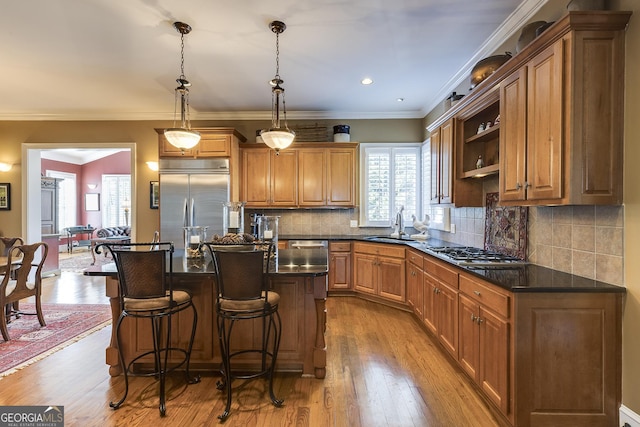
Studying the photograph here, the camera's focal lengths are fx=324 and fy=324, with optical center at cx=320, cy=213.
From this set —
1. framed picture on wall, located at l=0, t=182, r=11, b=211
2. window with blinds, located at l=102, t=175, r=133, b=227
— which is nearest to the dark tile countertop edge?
framed picture on wall, located at l=0, t=182, r=11, b=211

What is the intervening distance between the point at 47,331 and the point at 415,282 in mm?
4104

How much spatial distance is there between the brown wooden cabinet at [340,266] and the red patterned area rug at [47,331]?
114 inches

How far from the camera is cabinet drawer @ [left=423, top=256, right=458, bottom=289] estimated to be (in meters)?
2.66

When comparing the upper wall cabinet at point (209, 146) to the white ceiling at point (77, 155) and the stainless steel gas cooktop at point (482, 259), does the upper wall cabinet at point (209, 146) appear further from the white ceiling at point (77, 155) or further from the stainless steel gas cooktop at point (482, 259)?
the white ceiling at point (77, 155)

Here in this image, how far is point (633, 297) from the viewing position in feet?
5.69

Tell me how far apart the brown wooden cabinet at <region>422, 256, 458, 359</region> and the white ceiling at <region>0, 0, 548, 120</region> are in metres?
2.11

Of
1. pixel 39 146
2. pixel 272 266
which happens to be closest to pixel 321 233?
pixel 272 266

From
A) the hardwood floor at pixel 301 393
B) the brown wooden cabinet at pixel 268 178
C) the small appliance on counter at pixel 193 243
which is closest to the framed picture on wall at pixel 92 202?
the brown wooden cabinet at pixel 268 178

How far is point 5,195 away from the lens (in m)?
5.52

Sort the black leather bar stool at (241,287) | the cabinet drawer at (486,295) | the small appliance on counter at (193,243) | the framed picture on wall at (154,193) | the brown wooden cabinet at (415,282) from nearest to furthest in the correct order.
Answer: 1. the cabinet drawer at (486,295)
2. the black leather bar stool at (241,287)
3. the small appliance on counter at (193,243)
4. the brown wooden cabinet at (415,282)
5. the framed picture on wall at (154,193)

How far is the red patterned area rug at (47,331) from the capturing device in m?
2.91

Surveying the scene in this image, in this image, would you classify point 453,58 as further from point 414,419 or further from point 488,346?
point 414,419

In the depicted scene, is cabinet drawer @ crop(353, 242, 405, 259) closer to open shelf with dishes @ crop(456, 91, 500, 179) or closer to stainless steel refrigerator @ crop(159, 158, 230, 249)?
open shelf with dishes @ crop(456, 91, 500, 179)

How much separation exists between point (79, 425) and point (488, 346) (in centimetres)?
263
